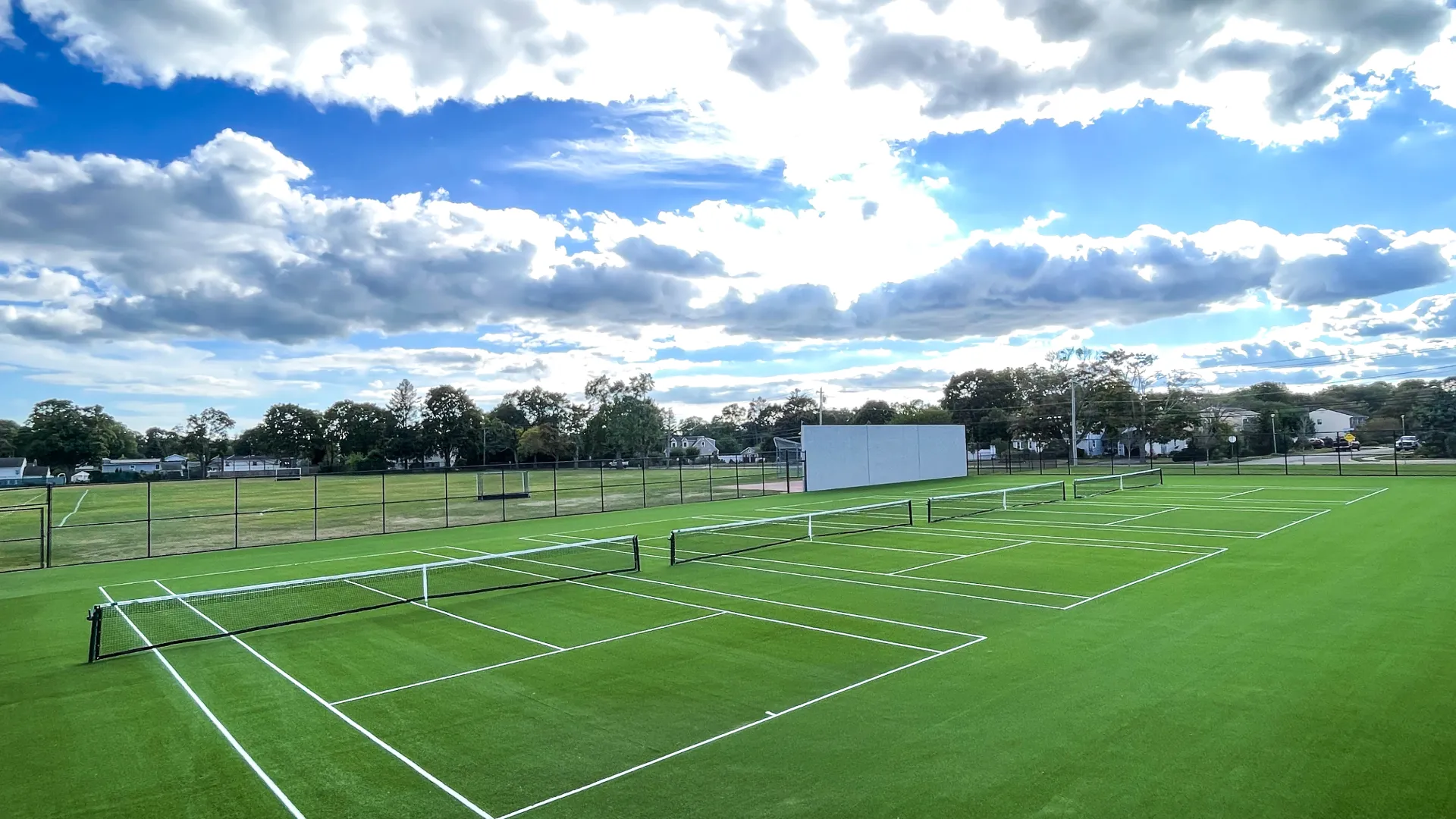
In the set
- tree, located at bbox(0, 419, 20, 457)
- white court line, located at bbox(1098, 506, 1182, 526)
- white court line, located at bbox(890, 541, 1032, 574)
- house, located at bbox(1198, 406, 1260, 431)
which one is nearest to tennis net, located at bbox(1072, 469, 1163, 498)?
white court line, located at bbox(1098, 506, 1182, 526)

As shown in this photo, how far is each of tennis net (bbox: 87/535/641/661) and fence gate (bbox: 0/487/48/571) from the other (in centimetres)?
734

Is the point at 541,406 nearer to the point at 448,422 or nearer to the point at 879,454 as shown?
the point at 448,422

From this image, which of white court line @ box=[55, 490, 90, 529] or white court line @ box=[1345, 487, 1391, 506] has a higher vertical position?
white court line @ box=[1345, 487, 1391, 506]

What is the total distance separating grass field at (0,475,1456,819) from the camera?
6742 millimetres

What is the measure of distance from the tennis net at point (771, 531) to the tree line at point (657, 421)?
62.3 metres

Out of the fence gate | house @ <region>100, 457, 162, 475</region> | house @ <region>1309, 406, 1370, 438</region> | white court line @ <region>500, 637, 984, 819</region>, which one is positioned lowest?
the fence gate

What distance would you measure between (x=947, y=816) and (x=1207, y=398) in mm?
97687

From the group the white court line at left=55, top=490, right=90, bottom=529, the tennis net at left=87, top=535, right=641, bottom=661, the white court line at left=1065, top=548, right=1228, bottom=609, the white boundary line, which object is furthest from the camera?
the white court line at left=55, top=490, right=90, bottom=529

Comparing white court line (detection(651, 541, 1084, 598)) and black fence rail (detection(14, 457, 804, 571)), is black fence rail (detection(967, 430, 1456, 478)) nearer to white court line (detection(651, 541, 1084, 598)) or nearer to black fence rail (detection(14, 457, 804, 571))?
black fence rail (detection(14, 457, 804, 571))

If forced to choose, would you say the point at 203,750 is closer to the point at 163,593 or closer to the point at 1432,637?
the point at 163,593

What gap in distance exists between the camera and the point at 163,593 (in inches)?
725

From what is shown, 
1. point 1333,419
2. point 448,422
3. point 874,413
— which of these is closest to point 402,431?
point 448,422

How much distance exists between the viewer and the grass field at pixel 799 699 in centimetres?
674

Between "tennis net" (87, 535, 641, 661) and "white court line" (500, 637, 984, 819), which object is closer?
"white court line" (500, 637, 984, 819)
